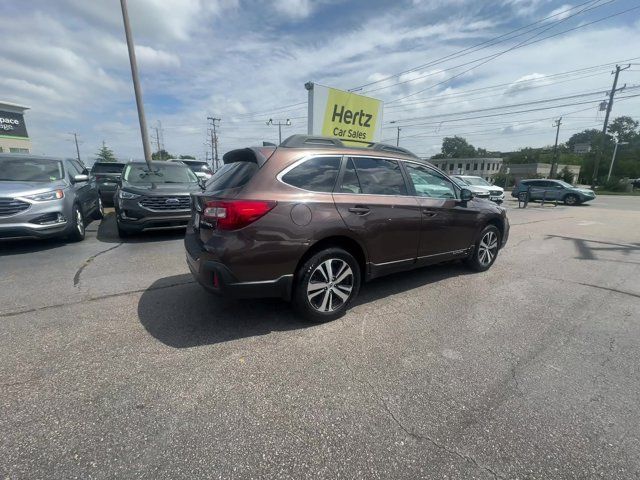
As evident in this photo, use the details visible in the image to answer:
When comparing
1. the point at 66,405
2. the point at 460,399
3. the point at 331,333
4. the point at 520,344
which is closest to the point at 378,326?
the point at 331,333

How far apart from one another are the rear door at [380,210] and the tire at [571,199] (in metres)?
21.9

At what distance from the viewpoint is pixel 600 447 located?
1808 millimetres

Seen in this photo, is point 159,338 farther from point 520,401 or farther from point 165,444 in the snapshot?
point 520,401

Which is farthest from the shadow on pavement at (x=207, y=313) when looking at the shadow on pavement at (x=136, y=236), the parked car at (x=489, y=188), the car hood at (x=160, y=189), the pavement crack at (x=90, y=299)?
the parked car at (x=489, y=188)

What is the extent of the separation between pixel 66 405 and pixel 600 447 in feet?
10.7

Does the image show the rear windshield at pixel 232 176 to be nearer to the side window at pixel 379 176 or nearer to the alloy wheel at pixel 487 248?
the side window at pixel 379 176

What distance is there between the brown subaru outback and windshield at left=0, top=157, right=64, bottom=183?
4854 millimetres

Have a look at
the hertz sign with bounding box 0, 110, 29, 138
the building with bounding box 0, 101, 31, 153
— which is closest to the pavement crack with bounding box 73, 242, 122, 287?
the building with bounding box 0, 101, 31, 153

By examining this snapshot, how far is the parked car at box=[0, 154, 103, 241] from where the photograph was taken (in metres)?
5.12

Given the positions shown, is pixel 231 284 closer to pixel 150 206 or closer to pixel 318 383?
pixel 318 383

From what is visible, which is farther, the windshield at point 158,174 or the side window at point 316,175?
the windshield at point 158,174

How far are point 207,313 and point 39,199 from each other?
14.5 ft

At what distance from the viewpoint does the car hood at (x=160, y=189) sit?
6246mm

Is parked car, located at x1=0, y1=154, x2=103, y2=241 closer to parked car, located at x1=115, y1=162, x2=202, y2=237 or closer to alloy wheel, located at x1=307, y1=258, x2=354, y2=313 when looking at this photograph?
parked car, located at x1=115, y1=162, x2=202, y2=237
